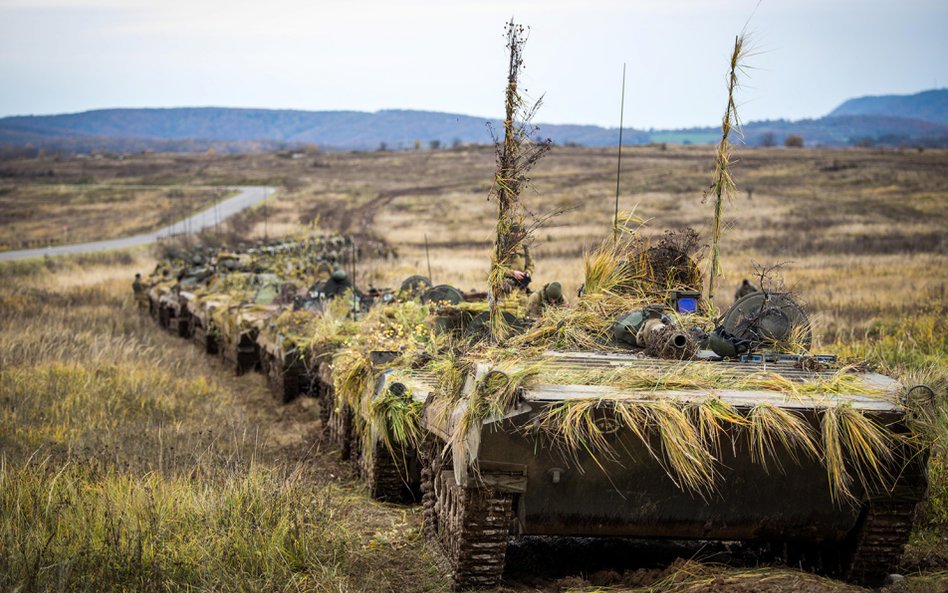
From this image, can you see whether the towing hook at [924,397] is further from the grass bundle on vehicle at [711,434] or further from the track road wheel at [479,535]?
the track road wheel at [479,535]

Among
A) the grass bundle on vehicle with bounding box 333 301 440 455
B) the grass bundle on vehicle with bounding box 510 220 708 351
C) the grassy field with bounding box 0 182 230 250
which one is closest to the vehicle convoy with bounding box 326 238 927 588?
the grass bundle on vehicle with bounding box 510 220 708 351

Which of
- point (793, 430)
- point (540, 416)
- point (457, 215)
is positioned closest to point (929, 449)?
point (793, 430)

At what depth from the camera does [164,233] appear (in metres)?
46.6

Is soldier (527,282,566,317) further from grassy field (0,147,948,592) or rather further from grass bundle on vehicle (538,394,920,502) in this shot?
grass bundle on vehicle (538,394,920,502)

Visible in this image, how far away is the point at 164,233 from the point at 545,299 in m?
40.1

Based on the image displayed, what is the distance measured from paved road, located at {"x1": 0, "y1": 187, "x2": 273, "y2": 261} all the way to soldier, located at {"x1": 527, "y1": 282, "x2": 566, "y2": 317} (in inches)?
1181

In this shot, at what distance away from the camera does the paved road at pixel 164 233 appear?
3828cm

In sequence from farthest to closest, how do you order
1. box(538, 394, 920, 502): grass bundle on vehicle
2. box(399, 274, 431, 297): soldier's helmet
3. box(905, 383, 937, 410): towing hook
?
box(399, 274, 431, 297): soldier's helmet
box(905, 383, 937, 410): towing hook
box(538, 394, 920, 502): grass bundle on vehicle

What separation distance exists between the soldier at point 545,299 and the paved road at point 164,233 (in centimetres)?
3000

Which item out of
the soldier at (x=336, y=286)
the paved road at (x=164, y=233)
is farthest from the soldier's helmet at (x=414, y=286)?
the paved road at (x=164, y=233)

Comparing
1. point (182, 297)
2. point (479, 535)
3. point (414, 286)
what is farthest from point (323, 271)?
point (479, 535)

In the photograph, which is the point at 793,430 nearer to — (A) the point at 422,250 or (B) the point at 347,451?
(B) the point at 347,451

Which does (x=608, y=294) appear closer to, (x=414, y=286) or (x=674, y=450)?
(x=674, y=450)

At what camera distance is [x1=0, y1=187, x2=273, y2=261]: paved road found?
38281 millimetres
